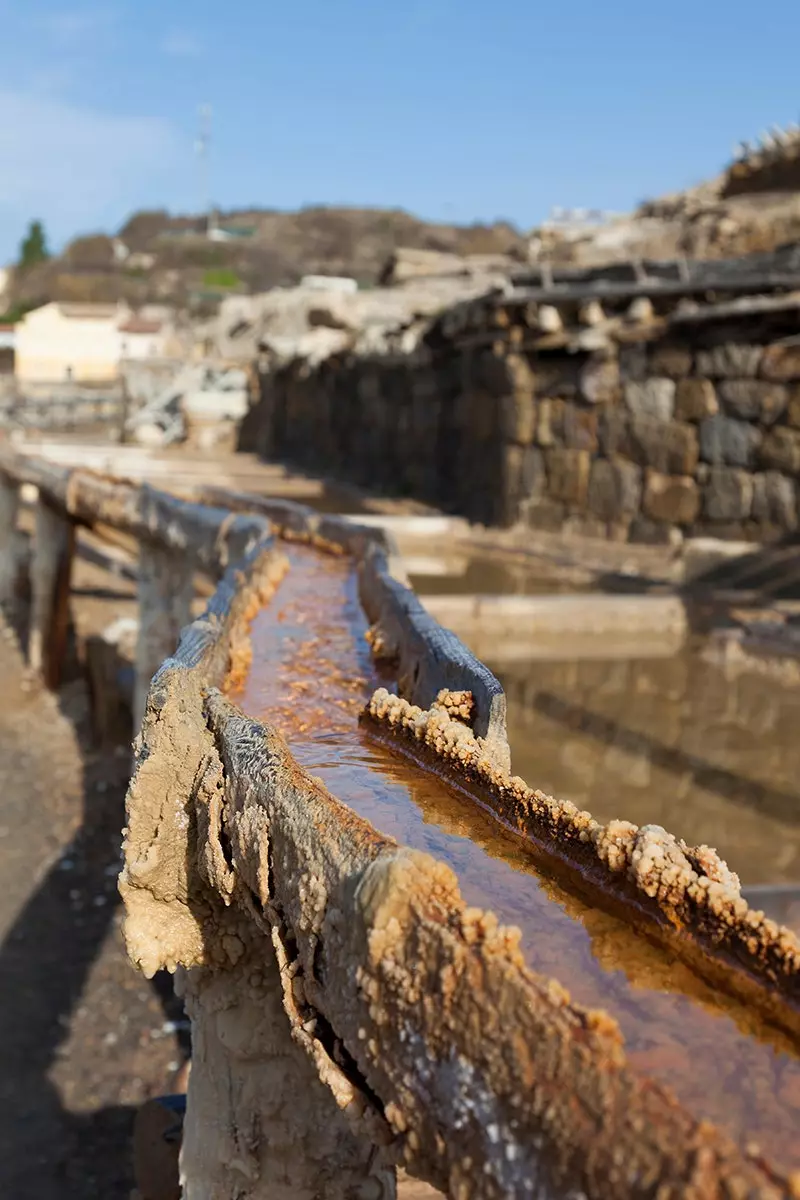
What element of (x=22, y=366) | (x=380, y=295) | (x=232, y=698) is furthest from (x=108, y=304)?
(x=232, y=698)

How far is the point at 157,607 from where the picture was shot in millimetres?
7086

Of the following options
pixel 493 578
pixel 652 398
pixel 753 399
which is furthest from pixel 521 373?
pixel 493 578

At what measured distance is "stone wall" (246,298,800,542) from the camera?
300 inches

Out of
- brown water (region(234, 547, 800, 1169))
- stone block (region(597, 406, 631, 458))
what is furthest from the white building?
brown water (region(234, 547, 800, 1169))

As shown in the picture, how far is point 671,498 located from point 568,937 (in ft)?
23.5

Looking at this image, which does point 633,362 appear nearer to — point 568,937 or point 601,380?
point 601,380

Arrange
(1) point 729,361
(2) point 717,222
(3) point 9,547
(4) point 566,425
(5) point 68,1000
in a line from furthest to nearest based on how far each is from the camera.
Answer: (2) point 717,222 → (3) point 9,547 → (4) point 566,425 → (1) point 729,361 → (5) point 68,1000

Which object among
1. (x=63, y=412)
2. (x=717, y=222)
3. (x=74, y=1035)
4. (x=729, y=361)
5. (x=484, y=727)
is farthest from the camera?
(x=63, y=412)

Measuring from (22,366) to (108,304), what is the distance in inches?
336

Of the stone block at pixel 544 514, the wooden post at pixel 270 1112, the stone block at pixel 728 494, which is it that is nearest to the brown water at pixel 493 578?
the stone block at pixel 544 514

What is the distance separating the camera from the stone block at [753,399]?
24.7 feet

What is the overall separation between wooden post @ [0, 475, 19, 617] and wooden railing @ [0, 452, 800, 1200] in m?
10.3

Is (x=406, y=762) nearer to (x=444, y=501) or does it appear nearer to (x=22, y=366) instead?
(x=444, y=501)

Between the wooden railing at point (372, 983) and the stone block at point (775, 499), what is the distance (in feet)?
17.1
